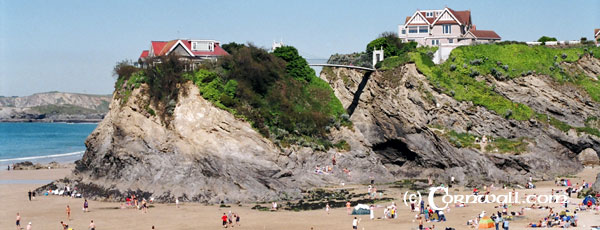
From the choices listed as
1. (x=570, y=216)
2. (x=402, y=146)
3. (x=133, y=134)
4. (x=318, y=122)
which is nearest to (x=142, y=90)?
(x=133, y=134)

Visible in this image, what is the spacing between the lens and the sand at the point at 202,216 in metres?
49.8

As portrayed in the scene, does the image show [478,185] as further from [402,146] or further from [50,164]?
[50,164]

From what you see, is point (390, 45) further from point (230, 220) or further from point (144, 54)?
point (230, 220)

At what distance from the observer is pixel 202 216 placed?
5366 centimetres

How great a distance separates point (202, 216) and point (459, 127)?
30.2 meters

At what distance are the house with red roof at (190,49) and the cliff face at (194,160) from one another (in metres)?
8.19

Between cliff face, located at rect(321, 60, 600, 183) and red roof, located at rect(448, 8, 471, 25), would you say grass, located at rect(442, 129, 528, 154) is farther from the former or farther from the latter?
red roof, located at rect(448, 8, 471, 25)

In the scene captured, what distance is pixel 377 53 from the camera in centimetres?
8031

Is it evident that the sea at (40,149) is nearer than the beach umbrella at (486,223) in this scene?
No

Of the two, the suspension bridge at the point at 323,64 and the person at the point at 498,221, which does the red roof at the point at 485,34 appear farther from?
the person at the point at 498,221

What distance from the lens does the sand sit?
49781mm

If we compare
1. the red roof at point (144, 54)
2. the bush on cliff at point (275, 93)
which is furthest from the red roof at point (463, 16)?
the red roof at point (144, 54)

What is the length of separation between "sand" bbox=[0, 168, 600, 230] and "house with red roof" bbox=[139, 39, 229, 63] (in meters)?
19.6

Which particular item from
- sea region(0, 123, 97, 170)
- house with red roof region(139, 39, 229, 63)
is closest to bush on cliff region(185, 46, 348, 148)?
house with red roof region(139, 39, 229, 63)
